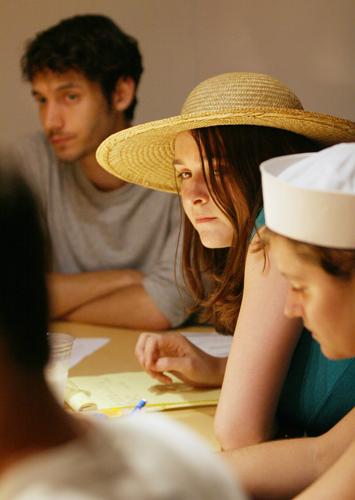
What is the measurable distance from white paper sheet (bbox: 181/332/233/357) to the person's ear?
87 centimetres

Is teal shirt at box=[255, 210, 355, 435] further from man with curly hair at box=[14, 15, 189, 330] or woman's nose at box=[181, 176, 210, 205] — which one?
man with curly hair at box=[14, 15, 189, 330]

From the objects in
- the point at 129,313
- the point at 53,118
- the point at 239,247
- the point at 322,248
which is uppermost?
the point at 322,248

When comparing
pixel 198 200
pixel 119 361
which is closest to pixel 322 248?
pixel 198 200

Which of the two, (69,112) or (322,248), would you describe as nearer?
(322,248)

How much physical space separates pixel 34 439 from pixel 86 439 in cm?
4

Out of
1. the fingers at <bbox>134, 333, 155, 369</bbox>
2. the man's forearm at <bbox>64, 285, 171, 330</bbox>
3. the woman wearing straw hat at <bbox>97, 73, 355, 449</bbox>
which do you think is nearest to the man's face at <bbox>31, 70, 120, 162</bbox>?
the man's forearm at <bbox>64, 285, 171, 330</bbox>

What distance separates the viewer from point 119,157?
180 centimetres

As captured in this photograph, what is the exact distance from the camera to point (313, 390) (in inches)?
53.8

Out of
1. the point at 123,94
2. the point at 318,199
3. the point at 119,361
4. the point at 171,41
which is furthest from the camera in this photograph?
the point at 171,41

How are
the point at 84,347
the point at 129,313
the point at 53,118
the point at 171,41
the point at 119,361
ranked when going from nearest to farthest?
the point at 119,361 → the point at 84,347 → the point at 129,313 → the point at 53,118 → the point at 171,41

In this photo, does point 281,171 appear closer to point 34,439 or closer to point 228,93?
point 228,93

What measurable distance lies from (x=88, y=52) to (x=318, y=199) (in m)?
1.68

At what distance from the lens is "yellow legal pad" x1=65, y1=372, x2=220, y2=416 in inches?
59.6

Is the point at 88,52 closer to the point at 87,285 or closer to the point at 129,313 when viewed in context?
the point at 87,285
